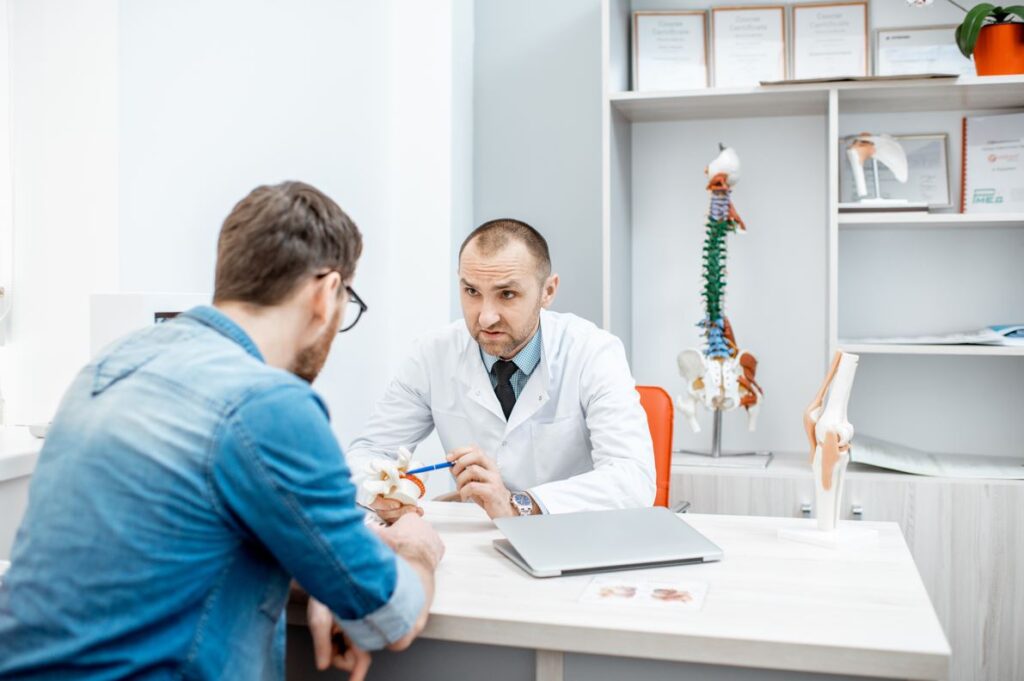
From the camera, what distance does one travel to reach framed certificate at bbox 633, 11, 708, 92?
305 cm

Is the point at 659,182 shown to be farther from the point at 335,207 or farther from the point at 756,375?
the point at 335,207

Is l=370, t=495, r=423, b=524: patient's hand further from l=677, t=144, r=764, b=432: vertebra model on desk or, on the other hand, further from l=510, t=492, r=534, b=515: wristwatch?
l=677, t=144, r=764, b=432: vertebra model on desk

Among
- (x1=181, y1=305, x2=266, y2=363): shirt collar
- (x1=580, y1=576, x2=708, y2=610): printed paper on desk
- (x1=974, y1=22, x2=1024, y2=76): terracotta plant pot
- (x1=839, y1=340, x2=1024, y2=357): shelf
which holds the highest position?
(x1=974, y1=22, x2=1024, y2=76): terracotta plant pot

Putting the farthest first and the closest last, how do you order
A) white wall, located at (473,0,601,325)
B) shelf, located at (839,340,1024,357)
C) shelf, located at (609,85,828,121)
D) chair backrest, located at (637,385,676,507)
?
white wall, located at (473,0,601,325) → shelf, located at (609,85,828,121) → shelf, located at (839,340,1024,357) → chair backrest, located at (637,385,676,507)

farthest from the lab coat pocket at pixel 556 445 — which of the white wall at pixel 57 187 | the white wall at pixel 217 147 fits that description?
the white wall at pixel 57 187

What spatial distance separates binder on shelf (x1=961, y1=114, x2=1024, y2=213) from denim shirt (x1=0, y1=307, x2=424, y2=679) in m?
2.45

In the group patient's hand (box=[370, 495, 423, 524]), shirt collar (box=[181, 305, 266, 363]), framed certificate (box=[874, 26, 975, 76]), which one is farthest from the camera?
framed certificate (box=[874, 26, 975, 76])

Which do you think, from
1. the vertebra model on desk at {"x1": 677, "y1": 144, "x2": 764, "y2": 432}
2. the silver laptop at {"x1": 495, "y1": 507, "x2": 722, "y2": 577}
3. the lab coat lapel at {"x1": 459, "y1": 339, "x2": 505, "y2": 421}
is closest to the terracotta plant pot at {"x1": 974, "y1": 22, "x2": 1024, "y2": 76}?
the vertebra model on desk at {"x1": 677, "y1": 144, "x2": 764, "y2": 432}

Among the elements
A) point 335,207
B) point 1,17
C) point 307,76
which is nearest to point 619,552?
point 335,207

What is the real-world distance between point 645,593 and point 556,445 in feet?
3.03

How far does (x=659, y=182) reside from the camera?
10.5ft

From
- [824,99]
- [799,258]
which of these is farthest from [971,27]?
[799,258]

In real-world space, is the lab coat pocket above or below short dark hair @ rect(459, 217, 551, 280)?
below

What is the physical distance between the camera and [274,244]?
3.82 feet
